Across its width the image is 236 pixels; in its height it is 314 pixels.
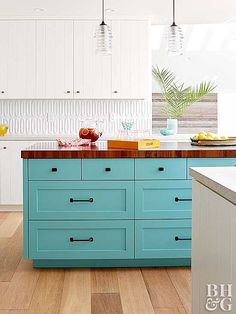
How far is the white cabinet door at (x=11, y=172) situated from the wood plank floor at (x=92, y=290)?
2314 mm

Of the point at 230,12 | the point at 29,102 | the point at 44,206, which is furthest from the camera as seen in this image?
the point at 29,102

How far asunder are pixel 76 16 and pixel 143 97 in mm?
1227

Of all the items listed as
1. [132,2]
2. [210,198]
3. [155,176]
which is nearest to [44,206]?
[155,176]

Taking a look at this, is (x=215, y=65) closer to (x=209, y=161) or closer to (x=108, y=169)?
(x=209, y=161)

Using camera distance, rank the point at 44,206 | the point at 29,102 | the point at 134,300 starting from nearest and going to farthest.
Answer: the point at 134,300 < the point at 44,206 < the point at 29,102

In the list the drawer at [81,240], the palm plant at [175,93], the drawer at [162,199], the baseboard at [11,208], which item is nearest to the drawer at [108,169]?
the drawer at [162,199]

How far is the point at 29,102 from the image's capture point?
737 cm

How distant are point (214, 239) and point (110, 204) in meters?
2.04

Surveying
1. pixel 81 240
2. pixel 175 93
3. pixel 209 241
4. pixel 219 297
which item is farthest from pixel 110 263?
pixel 175 93

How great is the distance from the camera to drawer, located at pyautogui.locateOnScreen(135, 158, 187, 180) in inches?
164

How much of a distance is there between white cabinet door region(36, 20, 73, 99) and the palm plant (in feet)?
5.45

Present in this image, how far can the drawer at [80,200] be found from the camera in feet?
13.6

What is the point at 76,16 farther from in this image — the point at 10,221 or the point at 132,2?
the point at 10,221

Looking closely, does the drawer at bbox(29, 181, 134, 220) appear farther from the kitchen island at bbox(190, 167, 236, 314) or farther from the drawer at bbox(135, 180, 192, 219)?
the kitchen island at bbox(190, 167, 236, 314)
